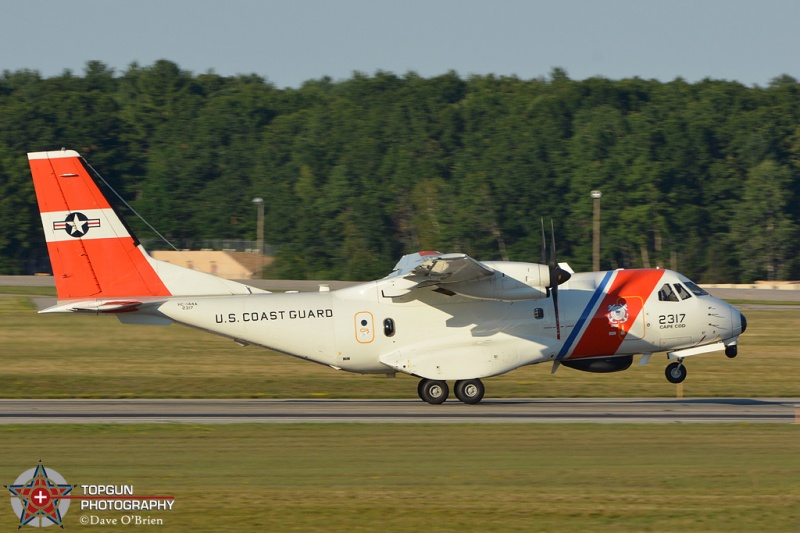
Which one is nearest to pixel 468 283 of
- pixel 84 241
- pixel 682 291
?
pixel 682 291

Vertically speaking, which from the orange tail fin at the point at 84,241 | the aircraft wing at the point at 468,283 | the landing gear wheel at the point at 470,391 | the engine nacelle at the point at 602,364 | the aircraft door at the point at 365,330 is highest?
the orange tail fin at the point at 84,241

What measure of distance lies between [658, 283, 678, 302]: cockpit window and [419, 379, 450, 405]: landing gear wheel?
5.82 metres

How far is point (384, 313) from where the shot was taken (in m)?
24.5

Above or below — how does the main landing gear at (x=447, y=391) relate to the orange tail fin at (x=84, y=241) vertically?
below

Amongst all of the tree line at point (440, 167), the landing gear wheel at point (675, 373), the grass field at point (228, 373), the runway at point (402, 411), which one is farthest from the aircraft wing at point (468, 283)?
→ the tree line at point (440, 167)

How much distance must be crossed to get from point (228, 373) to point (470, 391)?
10479mm

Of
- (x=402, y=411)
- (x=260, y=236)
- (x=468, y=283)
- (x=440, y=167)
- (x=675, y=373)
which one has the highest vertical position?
(x=440, y=167)

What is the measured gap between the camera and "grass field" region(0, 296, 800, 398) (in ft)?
92.3

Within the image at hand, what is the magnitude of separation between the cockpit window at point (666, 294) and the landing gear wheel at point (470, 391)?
4.98 metres

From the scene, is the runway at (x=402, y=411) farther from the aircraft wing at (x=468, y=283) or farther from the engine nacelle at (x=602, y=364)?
the aircraft wing at (x=468, y=283)

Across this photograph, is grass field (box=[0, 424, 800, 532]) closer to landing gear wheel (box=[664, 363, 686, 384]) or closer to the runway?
the runway

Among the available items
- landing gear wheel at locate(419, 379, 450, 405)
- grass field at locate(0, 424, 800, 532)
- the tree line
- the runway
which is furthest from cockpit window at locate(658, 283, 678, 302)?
the tree line

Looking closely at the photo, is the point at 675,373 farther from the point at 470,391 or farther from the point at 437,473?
the point at 437,473

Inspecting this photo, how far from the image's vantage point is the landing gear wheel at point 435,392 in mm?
24781
